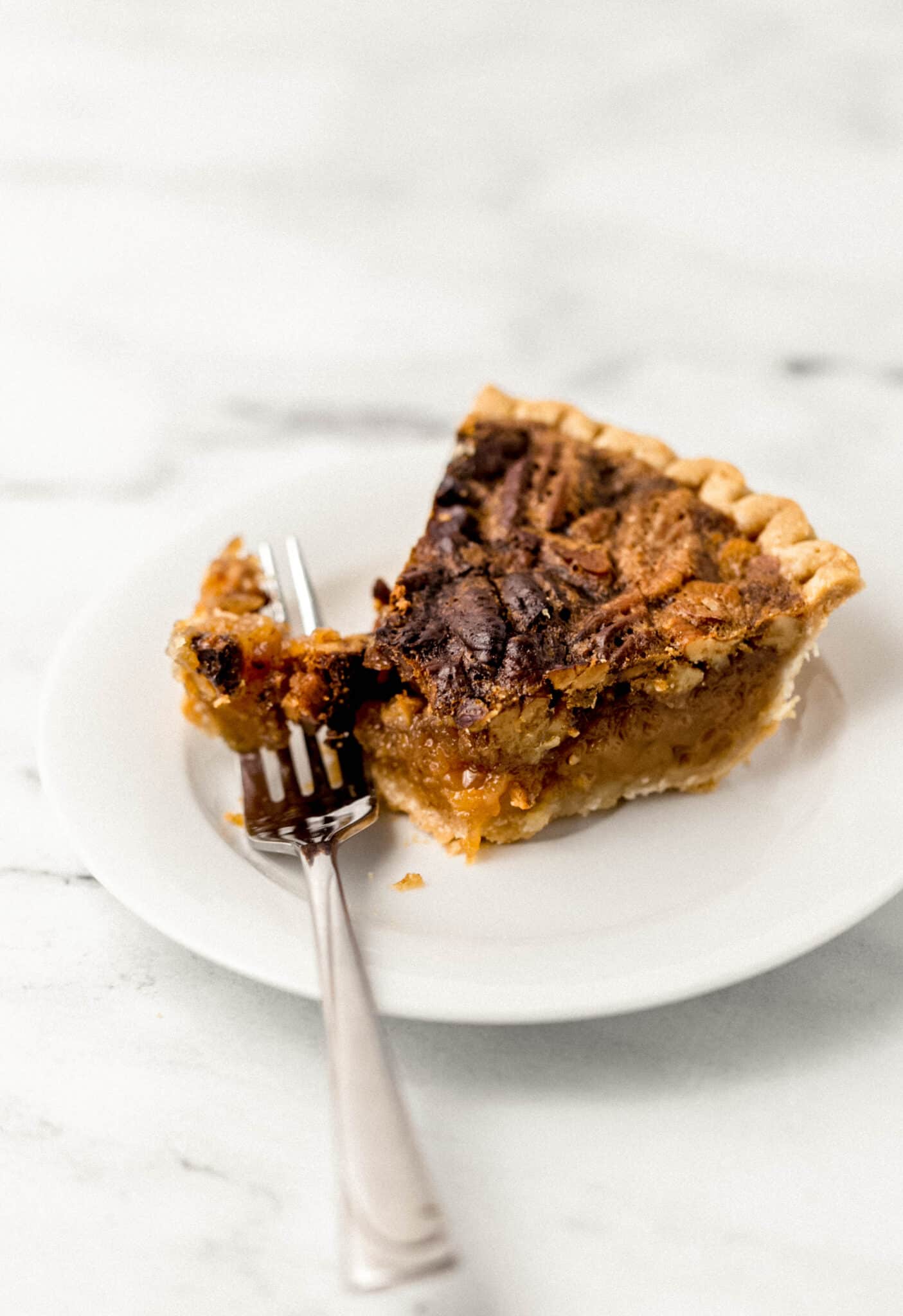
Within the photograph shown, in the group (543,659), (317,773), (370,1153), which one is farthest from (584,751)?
(370,1153)

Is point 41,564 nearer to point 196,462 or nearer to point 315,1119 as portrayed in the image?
point 196,462

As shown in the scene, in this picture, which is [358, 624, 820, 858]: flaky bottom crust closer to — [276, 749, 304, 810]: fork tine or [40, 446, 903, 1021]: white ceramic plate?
[40, 446, 903, 1021]: white ceramic plate

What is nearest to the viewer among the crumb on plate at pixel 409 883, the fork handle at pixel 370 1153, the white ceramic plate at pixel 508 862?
the fork handle at pixel 370 1153

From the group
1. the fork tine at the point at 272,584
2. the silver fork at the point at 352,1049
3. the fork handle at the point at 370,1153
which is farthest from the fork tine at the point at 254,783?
the fork handle at the point at 370,1153

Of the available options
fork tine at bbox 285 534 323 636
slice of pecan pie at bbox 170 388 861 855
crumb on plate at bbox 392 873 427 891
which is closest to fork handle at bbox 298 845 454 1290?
crumb on plate at bbox 392 873 427 891

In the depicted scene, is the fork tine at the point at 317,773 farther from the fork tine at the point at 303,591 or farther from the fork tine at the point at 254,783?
the fork tine at the point at 303,591

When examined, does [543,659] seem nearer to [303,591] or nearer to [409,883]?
[409,883]

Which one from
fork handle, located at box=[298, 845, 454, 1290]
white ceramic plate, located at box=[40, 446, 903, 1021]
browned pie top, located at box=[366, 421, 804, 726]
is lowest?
fork handle, located at box=[298, 845, 454, 1290]
